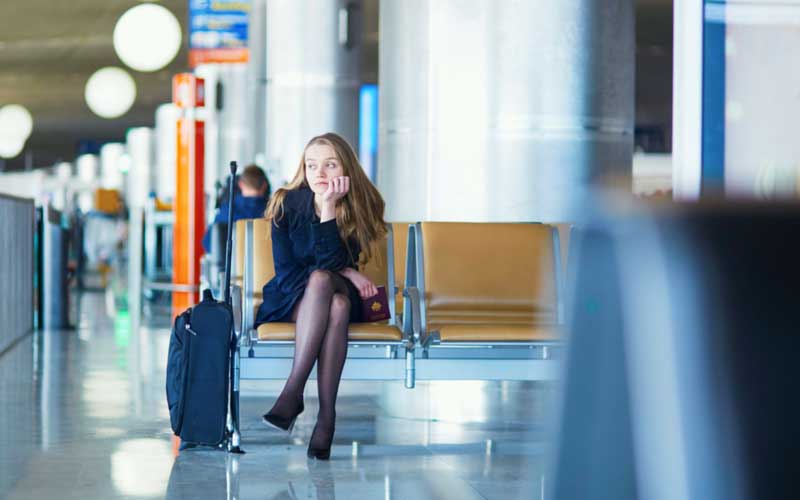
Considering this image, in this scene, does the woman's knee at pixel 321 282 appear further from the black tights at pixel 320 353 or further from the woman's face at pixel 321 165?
the woman's face at pixel 321 165

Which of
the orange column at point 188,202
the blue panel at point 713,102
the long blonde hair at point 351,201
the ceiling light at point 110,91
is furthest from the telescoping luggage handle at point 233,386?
the orange column at point 188,202

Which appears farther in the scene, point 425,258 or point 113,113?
point 113,113

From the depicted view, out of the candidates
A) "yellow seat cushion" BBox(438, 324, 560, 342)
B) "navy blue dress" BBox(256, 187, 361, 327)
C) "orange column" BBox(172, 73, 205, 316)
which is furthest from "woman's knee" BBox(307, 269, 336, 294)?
"orange column" BBox(172, 73, 205, 316)

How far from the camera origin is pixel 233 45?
1881cm

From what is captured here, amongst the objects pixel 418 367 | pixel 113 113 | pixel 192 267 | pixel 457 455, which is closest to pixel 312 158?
pixel 418 367

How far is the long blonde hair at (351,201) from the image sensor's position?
5270 mm

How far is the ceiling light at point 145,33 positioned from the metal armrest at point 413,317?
269 inches

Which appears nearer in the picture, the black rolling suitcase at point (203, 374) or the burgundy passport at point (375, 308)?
the black rolling suitcase at point (203, 374)

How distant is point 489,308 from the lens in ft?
18.6

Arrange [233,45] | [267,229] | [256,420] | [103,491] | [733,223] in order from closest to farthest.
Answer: [733,223] → [103,491] → [267,229] → [256,420] → [233,45]

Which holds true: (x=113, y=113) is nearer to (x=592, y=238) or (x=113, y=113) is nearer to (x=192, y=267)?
(x=192, y=267)

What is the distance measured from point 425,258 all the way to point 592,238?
4.53 m

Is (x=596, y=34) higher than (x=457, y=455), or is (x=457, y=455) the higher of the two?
(x=596, y=34)

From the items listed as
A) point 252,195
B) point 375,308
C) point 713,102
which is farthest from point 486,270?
point 252,195
